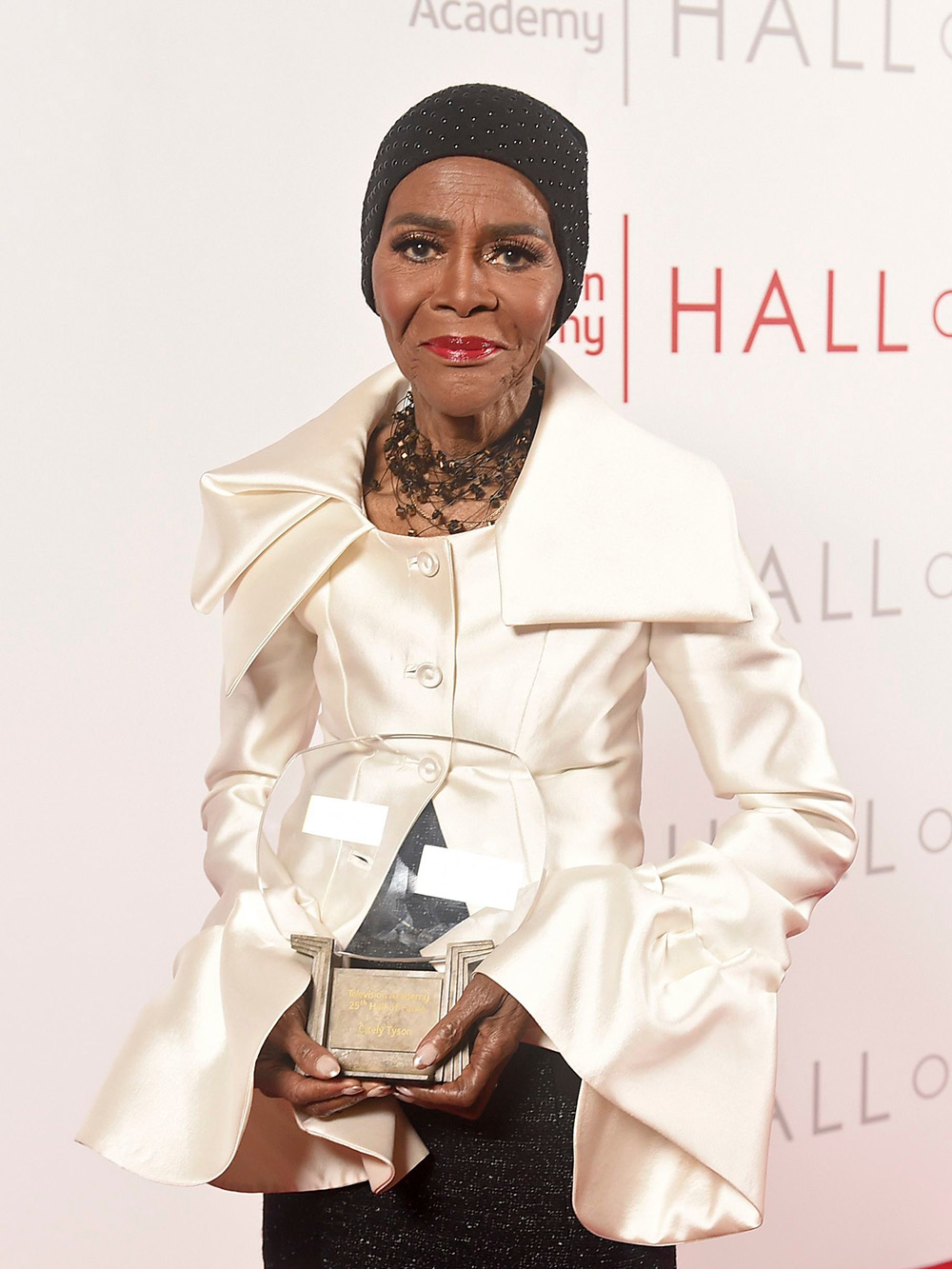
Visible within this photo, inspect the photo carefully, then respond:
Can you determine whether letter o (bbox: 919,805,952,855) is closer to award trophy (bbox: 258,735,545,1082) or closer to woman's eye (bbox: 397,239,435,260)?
award trophy (bbox: 258,735,545,1082)

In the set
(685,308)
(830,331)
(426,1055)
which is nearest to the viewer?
(426,1055)

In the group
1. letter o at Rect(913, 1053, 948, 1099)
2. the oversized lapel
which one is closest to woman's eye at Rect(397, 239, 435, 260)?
the oversized lapel

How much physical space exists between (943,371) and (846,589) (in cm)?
44

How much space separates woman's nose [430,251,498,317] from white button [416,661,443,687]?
30 cm

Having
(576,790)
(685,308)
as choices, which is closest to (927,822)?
(685,308)

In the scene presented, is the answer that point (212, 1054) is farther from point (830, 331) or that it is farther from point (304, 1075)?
point (830, 331)

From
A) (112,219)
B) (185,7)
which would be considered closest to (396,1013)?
(112,219)

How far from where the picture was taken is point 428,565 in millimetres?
1246

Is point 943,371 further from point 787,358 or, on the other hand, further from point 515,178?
point 515,178

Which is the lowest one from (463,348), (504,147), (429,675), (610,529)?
(429,675)

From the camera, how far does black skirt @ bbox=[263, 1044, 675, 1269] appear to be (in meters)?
1.23

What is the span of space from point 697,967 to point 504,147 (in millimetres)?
694

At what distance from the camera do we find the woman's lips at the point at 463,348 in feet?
3.89

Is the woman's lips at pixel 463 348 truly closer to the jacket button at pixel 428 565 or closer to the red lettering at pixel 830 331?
the jacket button at pixel 428 565
